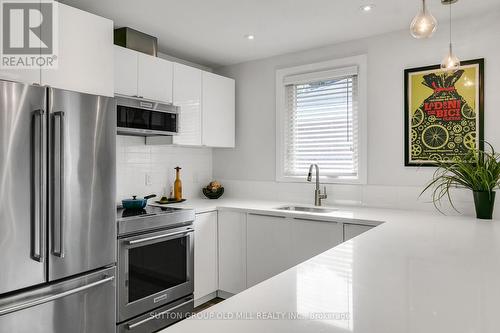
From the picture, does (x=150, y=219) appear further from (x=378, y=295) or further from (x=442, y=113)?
(x=442, y=113)

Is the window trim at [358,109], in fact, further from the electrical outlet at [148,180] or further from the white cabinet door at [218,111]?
the electrical outlet at [148,180]

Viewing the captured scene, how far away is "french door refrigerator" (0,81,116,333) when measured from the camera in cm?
174

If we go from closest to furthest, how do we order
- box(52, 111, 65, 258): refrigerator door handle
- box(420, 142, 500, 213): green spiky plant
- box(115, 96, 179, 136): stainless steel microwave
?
1. box(52, 111, 65, 258): refrigerator door handle
2. box(420, 142, 500, 213): green spiky plant
3. box(115, 96, 179, 136): stainless steel microwave

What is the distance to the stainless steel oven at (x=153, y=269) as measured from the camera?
2.40 m

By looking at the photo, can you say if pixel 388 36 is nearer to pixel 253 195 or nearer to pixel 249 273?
pixel 253 195

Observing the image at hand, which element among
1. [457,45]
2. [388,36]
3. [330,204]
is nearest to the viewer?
[457,45]

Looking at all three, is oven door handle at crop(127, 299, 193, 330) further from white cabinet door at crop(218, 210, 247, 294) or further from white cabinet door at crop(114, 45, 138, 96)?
white cabinet door at crop(114, 45, 138, 96)

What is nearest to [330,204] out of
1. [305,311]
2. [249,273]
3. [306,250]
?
[306,250]

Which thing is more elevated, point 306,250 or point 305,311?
point 305,311

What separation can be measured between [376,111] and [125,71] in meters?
2.15

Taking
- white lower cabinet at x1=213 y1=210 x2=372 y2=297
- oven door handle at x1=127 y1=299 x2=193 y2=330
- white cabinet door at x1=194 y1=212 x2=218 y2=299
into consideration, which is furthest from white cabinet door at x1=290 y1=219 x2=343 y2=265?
oven door handle at x1=127 y1=299 x2=193 y2=330

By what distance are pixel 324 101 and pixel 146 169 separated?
184 centimetres

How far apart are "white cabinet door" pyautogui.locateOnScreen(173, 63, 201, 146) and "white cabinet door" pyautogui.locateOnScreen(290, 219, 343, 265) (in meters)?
1.27

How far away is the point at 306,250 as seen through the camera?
110 inches
